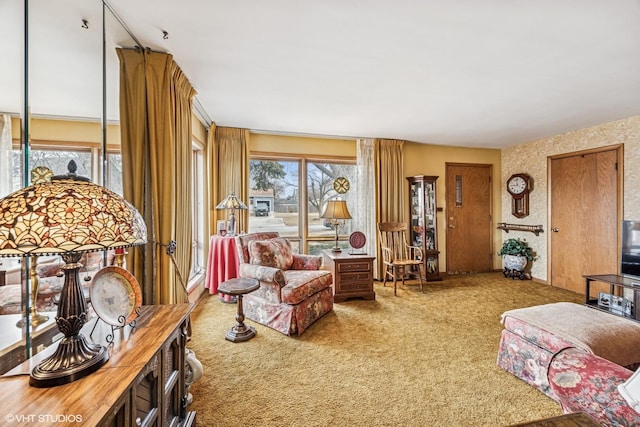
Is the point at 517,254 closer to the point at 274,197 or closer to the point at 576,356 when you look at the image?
the point at 576,356

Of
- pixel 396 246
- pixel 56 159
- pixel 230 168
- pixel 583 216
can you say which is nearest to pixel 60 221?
pixel 56 159

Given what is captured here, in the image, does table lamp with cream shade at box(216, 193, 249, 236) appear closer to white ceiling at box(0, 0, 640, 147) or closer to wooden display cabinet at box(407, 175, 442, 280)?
white ceiling at box(0, 0, 640, 147)

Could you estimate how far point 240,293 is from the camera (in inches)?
95.3

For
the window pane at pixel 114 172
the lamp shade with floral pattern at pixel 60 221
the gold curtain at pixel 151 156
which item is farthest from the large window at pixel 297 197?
the lamp shade with floral pattern at pixel 60 221

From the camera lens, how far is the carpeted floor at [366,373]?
1663mm

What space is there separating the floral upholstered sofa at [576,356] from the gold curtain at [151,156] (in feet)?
8.27

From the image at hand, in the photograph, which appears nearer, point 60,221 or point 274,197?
point 60,221

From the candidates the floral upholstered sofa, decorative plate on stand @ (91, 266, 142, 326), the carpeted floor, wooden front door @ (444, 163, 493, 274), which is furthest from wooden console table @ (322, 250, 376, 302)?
decorative plate on stand @ (91, 266, 142, 326)

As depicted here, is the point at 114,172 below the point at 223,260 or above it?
above

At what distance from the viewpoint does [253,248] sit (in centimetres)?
305

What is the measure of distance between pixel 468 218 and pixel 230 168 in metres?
4.37

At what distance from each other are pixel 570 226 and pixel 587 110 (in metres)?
1.81

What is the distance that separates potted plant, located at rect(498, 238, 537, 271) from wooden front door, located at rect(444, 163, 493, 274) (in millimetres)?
399

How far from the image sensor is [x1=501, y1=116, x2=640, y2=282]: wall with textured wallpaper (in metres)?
3.54
